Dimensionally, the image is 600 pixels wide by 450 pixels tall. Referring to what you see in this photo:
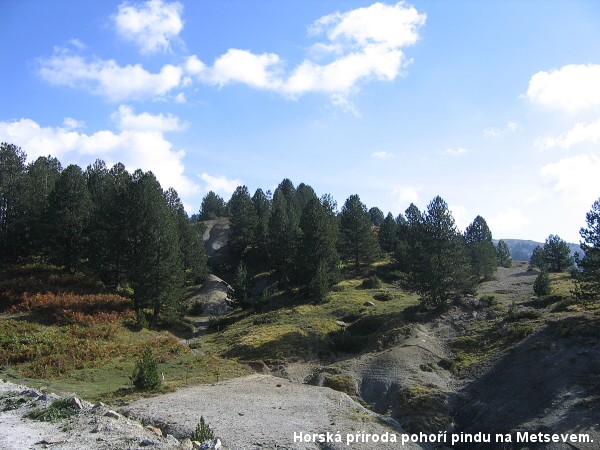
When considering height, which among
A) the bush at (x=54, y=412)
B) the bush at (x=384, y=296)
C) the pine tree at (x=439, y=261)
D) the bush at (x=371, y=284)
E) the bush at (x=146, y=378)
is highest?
the pine tree at (x=439, y=261)

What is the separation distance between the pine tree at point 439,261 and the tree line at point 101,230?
29.1 meters

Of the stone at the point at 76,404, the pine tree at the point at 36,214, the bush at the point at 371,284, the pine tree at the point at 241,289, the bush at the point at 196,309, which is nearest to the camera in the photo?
the stone at the point at 76,404

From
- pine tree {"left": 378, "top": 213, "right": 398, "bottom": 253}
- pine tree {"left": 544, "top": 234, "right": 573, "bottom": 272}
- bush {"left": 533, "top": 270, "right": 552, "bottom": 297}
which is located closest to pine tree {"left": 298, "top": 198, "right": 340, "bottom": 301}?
bush {"left": 533, "top": 270, "right": 552, "bottom": 297}

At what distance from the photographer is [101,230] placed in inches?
2258

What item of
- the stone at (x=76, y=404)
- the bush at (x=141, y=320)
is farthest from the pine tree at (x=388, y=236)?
the stone at (x=76, y=404)

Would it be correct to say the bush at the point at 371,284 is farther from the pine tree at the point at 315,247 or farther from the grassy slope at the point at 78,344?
the grassy slope at the point at 78,344

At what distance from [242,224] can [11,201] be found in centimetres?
4430

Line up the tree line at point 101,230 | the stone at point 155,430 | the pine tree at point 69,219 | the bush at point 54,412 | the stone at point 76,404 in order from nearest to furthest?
the stone at point 155,430, the bush at point 54,412, the stone at point 76,404, the tree line at point 101,230, the pine tree at point 69,219

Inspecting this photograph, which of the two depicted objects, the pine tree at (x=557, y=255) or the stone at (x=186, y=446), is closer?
the stone at (x=186, y=446)

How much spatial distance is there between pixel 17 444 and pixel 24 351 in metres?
21.8

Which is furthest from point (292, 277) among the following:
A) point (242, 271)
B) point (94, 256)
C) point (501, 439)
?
point (501, 439)

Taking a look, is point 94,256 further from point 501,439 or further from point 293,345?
point 501,439

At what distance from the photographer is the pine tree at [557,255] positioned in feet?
281

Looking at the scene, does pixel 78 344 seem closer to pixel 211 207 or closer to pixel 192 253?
pixel 192 253
